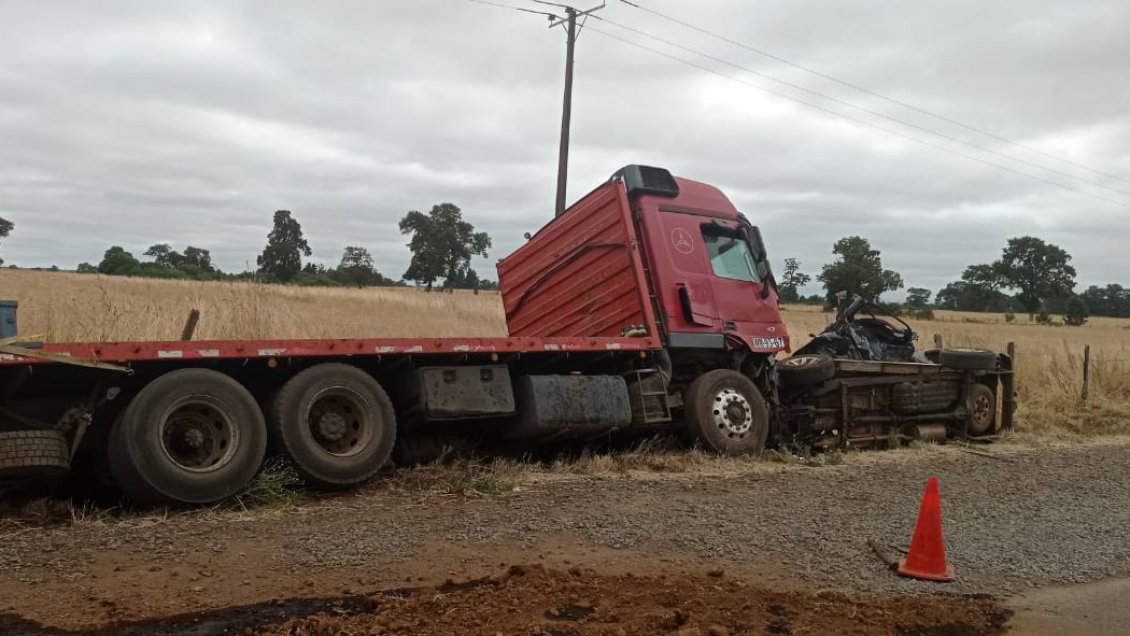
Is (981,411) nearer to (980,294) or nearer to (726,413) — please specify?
(726,413)

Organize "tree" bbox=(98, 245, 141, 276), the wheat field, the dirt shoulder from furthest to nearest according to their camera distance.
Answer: "tree" bbox=(98, 245, 141, 276) < the wheat field < the dirt shoulder

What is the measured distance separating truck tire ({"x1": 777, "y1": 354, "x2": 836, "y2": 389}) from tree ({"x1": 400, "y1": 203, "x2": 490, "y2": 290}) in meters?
52.7

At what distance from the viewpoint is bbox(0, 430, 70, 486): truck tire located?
5.39 metres

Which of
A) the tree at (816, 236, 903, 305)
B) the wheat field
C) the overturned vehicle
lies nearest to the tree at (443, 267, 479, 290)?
the tree at (816, 236, 903, 305)

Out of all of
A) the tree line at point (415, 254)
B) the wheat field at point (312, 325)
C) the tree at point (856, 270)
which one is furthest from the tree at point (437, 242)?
the wheat field at point (312, 325)

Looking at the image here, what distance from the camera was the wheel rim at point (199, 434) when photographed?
6203 mm

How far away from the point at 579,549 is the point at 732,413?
4.46 metres

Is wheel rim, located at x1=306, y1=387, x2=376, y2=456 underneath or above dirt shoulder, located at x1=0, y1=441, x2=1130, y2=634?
above

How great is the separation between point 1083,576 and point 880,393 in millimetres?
5892

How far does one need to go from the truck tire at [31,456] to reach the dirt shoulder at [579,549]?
0.34 metres

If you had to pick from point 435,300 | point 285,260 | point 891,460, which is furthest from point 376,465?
point 285,260

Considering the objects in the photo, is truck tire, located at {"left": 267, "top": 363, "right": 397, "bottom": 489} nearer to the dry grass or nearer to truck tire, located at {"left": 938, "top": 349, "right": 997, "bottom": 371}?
the dry grass

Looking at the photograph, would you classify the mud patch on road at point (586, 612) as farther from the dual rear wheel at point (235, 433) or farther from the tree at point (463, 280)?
the tree at point (463, 280)

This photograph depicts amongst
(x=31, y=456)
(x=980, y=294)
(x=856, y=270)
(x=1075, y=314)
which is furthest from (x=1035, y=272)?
(x=31, y=456)
